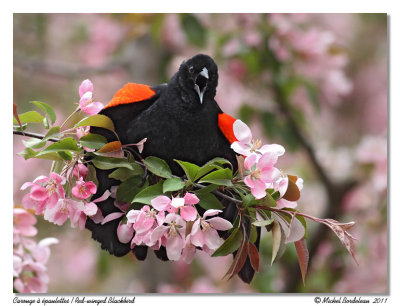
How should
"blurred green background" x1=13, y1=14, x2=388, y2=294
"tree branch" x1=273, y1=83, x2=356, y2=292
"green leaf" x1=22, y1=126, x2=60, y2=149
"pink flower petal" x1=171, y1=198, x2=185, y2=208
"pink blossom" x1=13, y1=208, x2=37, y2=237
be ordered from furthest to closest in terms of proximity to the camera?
"tree branch" x1=273, y1=83, x2=356, y2=292 < "blurred green background" x1=13, y1=14, x2=388, y2=294 < "pink blossom" x1=13, y1=208, x2=37, y2=237 < "green leaf" x1=22, y1=126, x2=60, y2=149 < "pink flower petal" x1=171, y1=198, x2=185, y2=208

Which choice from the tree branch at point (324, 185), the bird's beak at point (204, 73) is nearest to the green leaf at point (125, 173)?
the bird's beak at point (204, 73)

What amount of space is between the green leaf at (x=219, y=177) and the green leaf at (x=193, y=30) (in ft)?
5.62

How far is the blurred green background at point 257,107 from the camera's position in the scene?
2979 millimetres

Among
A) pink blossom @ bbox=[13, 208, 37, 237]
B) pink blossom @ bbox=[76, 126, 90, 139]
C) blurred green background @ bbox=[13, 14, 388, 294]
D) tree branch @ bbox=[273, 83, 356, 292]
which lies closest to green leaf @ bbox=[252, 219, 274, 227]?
pink blossom @ bbox=[76, 126, 90, 139]

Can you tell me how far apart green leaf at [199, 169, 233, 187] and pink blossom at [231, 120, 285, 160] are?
64 mm

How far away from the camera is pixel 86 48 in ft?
13.8

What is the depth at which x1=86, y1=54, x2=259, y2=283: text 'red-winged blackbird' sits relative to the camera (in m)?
1.46

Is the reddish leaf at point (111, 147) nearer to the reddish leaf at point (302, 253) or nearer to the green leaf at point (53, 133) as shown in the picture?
the green leaf at point (53, 133)

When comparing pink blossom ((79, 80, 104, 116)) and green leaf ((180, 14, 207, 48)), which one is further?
green leaf ((180, 14, 207, 48))

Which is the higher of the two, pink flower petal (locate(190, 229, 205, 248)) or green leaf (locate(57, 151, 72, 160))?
green leaf (locate(57, 151, 72, 160))

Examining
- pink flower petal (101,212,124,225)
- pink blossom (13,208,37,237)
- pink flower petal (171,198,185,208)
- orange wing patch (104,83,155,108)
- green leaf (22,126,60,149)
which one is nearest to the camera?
pink flower petal (171,198,185,208)

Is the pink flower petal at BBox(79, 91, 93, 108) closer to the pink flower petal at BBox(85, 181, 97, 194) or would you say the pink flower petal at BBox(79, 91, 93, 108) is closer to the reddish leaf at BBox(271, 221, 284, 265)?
the pink flower petal at BBox(85, 181, 97, 194)

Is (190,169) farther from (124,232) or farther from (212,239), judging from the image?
(124,232)
